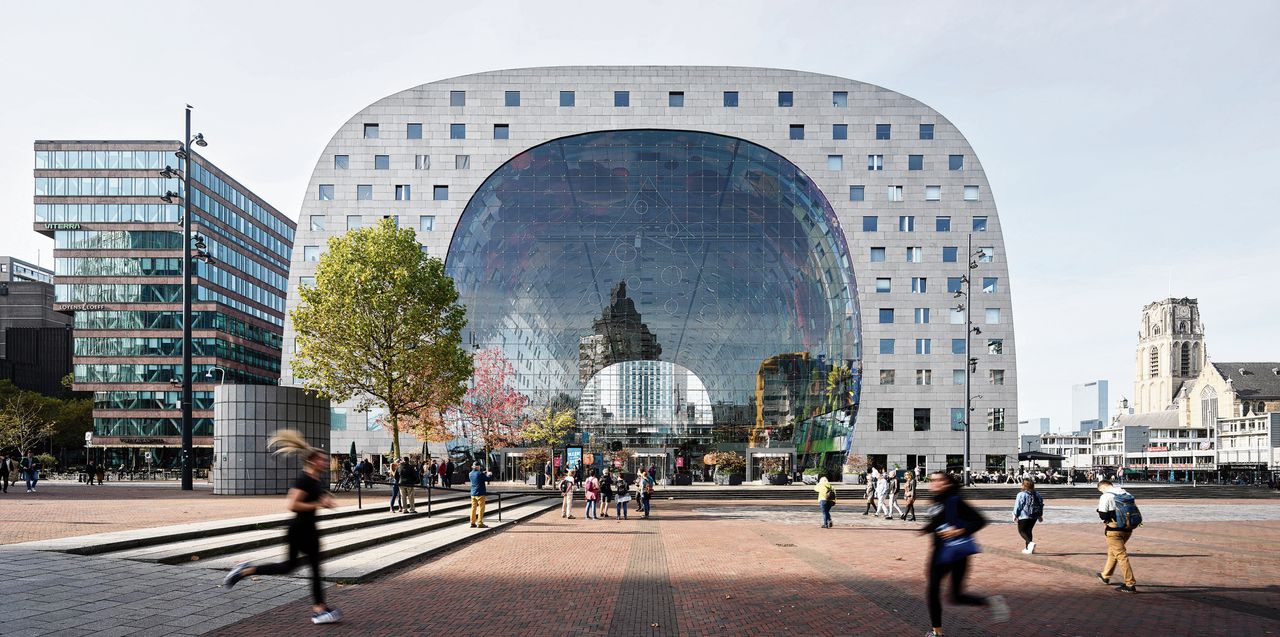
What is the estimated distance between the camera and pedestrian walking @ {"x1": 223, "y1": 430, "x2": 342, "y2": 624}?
989 centimetres

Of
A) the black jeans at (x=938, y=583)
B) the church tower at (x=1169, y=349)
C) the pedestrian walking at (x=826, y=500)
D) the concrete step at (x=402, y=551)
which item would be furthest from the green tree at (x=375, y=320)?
the church tower at (x=1169, y=349)

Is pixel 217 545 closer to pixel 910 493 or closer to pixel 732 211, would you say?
pixel 910 493

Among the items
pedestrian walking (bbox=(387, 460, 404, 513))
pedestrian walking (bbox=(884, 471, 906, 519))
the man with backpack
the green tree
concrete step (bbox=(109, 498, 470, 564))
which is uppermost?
the green tree

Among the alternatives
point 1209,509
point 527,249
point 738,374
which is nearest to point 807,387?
point 738,374

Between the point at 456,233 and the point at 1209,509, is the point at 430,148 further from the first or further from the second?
the point at 1209,509

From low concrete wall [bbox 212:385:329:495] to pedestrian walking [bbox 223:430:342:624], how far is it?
81.5 ft

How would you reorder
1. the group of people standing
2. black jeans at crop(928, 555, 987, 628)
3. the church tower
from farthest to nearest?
the church tower → the group of people standing → black jeans at crop(928, 555, 987, 628)

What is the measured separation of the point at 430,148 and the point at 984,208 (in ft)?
149

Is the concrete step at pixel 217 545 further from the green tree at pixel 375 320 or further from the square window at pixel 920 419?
the square window at pixel 920 419

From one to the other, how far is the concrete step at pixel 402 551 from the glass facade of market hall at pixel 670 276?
144 ft

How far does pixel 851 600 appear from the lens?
12484mm

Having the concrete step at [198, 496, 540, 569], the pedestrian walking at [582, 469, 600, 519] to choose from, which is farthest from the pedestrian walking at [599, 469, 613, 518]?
the concrete step at [198, 496, 540, 569]

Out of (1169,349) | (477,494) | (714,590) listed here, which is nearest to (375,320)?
(477,494)

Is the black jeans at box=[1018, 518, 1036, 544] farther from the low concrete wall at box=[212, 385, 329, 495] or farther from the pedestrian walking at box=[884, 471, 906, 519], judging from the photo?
the low concrete wall at box=[212, 385, 329, 495]
